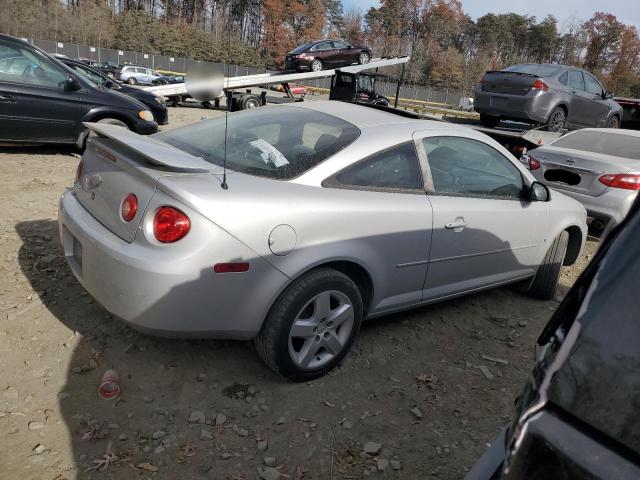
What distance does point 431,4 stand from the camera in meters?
79.2

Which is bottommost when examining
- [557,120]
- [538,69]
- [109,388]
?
[109,388]

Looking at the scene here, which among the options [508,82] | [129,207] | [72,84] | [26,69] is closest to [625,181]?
[508,82]

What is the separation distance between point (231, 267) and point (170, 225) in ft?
1.16

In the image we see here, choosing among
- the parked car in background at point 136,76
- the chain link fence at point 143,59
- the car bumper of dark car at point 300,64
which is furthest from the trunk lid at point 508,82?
the chain link fence at point 143,59

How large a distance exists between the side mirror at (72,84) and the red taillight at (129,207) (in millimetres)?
5568

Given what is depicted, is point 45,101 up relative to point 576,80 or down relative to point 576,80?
down

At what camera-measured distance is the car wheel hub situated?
2.75 meters

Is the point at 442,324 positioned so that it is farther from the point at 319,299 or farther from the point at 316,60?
the point at 316,60

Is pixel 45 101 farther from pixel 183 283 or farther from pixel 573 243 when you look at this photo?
pixel 573 243

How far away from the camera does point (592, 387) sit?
1.02 m

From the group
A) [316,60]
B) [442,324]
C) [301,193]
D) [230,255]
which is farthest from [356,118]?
[316,60]

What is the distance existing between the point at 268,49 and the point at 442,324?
172ft

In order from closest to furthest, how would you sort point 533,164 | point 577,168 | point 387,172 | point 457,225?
1. point 387,172
2. point 457,225
3. point 577,168
4. point 533,164

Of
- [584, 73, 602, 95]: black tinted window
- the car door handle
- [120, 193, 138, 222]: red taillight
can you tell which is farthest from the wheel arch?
[584, 73, 602, 95]: black tinted window
